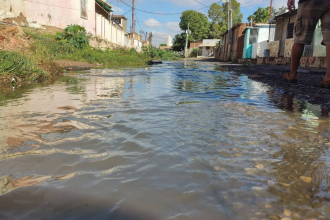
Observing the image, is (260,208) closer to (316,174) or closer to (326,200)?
(326,200)

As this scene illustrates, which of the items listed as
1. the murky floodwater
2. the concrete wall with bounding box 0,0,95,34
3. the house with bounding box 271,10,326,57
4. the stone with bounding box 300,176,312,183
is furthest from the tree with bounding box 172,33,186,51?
the stone with bounding box 300,176,312,183

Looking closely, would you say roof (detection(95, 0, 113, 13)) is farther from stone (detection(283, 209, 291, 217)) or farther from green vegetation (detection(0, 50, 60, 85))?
stone (detection(283, 209, 291, 217))

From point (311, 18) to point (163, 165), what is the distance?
141 inches

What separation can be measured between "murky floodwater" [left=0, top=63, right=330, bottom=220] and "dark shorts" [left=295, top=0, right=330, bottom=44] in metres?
1.82

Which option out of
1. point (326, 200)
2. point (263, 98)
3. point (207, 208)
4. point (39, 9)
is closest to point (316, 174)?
point (326, 200)

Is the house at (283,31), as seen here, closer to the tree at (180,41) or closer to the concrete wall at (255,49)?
the concrete wall at (255,49)

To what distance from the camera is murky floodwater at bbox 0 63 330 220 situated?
39.1 inches

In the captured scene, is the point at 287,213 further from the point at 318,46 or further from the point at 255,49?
the point at 255,49

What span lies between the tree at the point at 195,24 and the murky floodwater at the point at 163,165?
186 feet

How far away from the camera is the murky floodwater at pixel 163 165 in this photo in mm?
993

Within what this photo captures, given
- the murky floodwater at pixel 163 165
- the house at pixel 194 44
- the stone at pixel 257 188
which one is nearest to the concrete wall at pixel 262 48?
the murky floodwater at pixel 163 165

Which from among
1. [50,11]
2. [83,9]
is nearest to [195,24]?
[83,9]

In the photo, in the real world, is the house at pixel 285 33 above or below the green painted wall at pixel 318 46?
above

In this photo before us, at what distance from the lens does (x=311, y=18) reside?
3.69m
